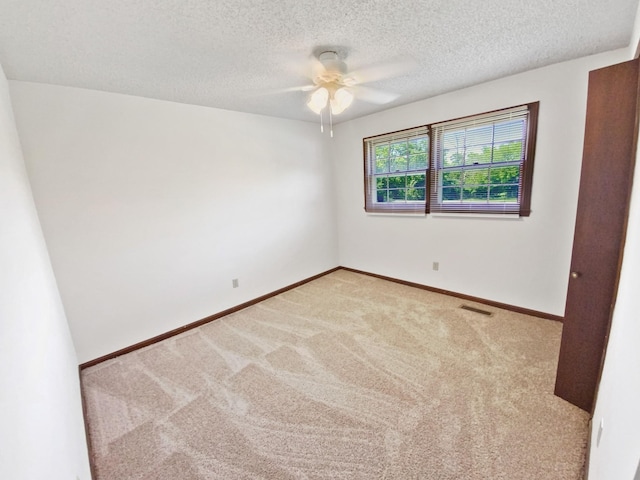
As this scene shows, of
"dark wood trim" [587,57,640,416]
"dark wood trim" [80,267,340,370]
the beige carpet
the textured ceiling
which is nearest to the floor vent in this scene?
the beige carpet

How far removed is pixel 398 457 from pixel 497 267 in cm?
236

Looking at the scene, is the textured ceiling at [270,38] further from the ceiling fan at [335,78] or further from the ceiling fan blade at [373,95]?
the ceiling fan blade at [373,95]

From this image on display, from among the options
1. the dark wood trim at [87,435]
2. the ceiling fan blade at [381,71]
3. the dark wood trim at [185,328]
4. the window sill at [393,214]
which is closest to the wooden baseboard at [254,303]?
the dark wood trim at [185,328]

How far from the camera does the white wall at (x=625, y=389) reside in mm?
776

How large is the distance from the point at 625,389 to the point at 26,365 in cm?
200

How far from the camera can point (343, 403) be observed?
1.83 meters

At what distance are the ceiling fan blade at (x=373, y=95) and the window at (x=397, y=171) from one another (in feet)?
1.74

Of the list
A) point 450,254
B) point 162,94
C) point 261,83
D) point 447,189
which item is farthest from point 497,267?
point 162,94

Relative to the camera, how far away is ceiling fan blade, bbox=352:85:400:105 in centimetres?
275

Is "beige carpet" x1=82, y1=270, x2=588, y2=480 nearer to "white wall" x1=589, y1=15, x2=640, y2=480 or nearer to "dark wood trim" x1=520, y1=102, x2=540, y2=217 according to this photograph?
"white wall" x1=589, y1=15, x2=640, y2=480

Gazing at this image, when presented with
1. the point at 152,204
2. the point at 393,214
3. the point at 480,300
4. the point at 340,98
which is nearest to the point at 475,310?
the point at 480,300

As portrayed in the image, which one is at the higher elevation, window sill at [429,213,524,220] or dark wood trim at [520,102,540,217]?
dark wood trim at [520,102,540,217]

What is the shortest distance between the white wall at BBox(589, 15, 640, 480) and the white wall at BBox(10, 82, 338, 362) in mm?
3136

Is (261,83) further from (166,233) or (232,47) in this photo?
(166,233)
